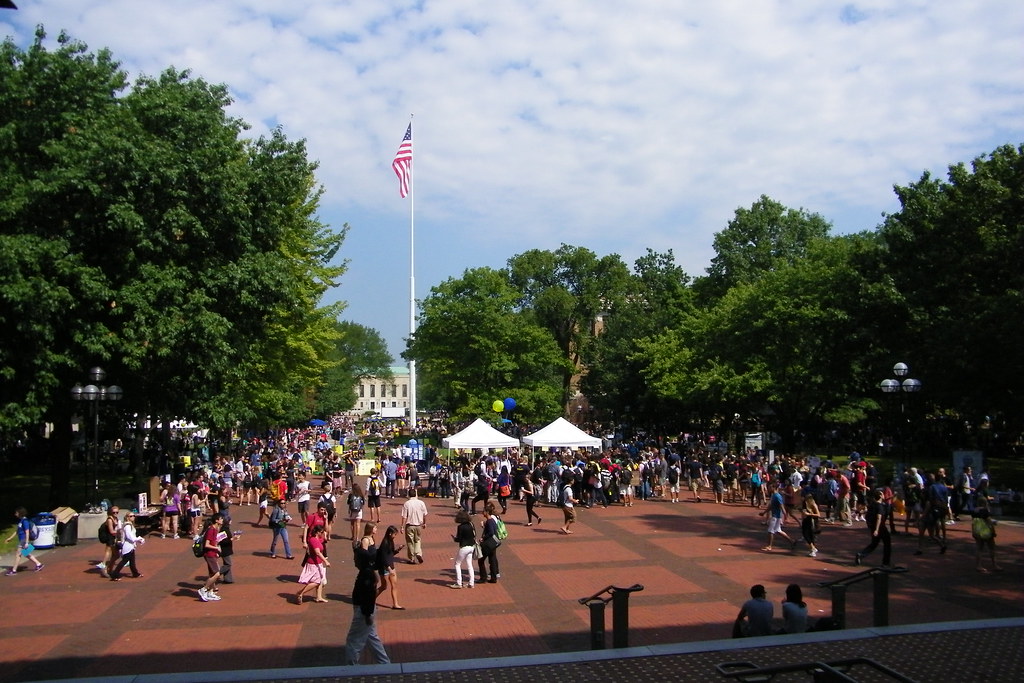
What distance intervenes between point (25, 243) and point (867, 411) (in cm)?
3969

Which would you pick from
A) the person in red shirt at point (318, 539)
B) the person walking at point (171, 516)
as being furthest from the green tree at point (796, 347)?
the person walking at point (171, 516)

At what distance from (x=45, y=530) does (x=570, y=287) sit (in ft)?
187

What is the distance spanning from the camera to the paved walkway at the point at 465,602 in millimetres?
10836

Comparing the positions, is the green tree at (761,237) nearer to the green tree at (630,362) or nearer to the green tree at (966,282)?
the green tree at (630,362)

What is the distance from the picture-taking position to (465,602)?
13766 millimetres

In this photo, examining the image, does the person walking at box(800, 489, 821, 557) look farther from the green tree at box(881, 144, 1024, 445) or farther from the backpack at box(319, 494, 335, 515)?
the green tree at box(881, 144, 1024, 445)

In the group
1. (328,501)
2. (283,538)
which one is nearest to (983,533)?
(328,501)

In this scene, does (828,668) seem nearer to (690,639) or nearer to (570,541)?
(690,639)

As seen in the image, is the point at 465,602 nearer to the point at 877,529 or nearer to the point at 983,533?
the point at 877,529

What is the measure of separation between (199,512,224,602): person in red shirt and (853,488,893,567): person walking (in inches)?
461

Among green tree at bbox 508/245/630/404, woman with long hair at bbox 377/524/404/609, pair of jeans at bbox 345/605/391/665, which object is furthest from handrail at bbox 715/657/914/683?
green tree at bbox 508/245/630/404

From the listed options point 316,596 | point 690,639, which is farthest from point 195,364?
point 690,639

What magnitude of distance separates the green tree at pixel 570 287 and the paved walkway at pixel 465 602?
51028 millimetres

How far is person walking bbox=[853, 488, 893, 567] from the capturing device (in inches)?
621
